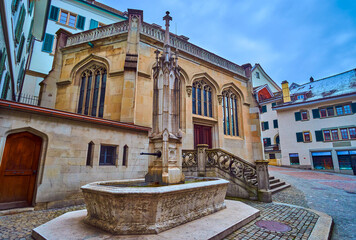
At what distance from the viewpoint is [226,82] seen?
1545 cm

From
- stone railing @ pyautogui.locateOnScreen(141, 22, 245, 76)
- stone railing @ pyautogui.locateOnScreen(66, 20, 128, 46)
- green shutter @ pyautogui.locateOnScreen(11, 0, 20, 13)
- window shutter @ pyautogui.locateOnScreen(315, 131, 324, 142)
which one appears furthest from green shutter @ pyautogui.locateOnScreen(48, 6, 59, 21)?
window shutter @ pyautogui.locateOnScreen(315, 131, 324, 142)

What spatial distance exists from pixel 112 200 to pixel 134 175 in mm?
4981

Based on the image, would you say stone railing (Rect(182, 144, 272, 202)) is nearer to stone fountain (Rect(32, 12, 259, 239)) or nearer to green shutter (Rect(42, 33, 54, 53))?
stone fountain (Rect(32, 12, 259, 239))

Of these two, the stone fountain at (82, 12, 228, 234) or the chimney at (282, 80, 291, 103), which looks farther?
the chimney at (282, 80, 291, 103)

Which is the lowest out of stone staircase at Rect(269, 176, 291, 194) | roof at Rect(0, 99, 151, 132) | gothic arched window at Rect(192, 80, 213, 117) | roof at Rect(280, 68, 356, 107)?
stone staircase at Rect(269, 176, 291, 194)

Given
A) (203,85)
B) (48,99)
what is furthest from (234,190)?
(48,99)

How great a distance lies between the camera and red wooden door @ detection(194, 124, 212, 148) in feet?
43.5

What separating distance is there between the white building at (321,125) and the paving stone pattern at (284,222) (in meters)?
20.2

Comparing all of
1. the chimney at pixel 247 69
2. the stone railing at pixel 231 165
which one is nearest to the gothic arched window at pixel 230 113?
the chimney at pixel 247 69

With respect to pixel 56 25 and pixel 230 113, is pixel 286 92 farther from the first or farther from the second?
pixel 56 25

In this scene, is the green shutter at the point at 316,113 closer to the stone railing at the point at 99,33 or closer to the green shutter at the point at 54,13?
the stone railing at the point at 99,33

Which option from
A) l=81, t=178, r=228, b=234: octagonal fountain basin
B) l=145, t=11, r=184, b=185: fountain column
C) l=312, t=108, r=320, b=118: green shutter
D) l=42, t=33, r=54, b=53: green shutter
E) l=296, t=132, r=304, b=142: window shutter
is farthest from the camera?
l=296, t=132, r=304, b=142: window shutter

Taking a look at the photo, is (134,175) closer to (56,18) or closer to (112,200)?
(112,200)

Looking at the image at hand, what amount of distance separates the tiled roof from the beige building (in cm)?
1461
